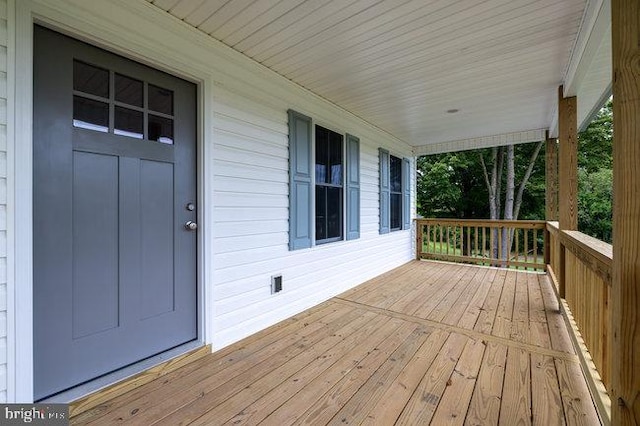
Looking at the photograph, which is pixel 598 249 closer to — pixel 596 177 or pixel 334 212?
pixel 334 212

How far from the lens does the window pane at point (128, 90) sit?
1897mm

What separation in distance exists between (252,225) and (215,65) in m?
1.34

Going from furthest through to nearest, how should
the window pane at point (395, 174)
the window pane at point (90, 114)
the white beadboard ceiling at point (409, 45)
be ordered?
1. the window pane at point (395, 174)
2. the white beadboard ceiling at point (409, 45)
3. the window pane at point (90, 114)

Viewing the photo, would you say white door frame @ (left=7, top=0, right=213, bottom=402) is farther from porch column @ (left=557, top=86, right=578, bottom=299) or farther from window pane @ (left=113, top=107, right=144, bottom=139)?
porch column @ (left=557, top=86, right=578, bottom=299)

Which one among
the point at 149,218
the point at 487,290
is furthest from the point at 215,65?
the point at 487,290

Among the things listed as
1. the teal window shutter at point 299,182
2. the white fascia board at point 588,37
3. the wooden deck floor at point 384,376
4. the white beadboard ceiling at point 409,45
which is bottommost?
the wooden deck floor at point 384,376

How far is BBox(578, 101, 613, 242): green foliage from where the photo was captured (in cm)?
1000

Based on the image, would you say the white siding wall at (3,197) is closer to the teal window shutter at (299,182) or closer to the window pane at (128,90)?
the window pane at (128,90)

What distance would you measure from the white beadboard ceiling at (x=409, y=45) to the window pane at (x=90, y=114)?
0.79m

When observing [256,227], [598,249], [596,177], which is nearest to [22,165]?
[256,227]

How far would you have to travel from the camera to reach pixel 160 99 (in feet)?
6.93

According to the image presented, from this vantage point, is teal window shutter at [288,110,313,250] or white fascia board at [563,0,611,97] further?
teal window shutter at [288,110,313,250]

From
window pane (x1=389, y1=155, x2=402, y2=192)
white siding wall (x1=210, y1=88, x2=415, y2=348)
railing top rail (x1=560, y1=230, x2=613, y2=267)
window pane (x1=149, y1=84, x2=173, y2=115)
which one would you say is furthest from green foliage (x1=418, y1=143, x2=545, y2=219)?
window pane (x1=149, y1=84, x2=173, y2=115)

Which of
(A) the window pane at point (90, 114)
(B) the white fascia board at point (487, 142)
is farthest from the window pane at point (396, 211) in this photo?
(A) the window pane at point (90, 114)
